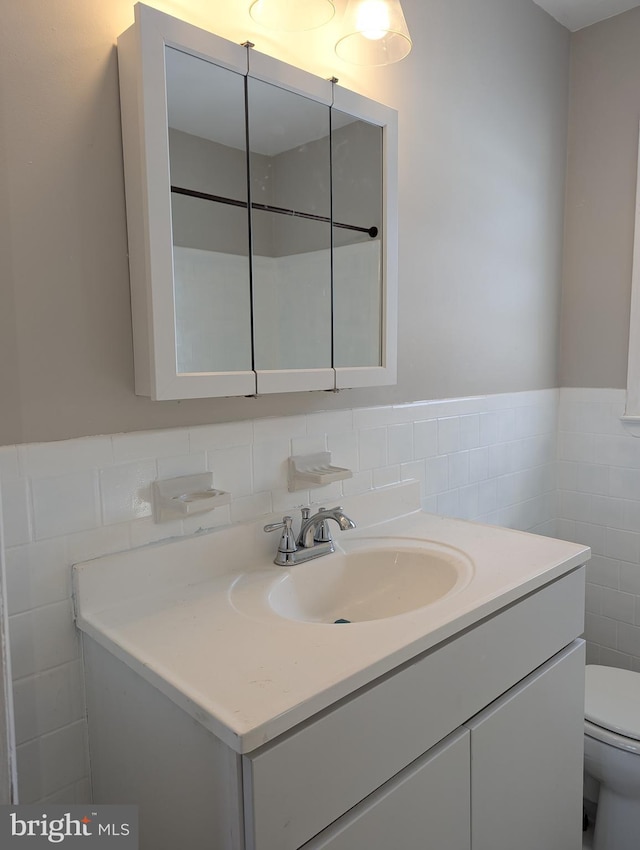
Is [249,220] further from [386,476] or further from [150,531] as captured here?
[386,476]

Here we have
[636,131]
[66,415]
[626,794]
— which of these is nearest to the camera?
[66,415]

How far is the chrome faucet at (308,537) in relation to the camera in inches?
52.6

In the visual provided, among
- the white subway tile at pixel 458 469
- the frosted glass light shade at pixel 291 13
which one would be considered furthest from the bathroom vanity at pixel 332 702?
the frosted glass light shade at pixel 291 13

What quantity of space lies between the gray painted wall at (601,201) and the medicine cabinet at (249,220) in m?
1.13

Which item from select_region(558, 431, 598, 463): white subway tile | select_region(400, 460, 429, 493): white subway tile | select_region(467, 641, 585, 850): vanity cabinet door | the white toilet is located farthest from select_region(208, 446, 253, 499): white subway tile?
select_region(558, 431, 598, 463): white subway tile

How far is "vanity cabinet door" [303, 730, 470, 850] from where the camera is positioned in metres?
0.89

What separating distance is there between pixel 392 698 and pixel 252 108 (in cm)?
113

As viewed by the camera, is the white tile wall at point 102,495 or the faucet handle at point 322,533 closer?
the white tile wall at point 102,495

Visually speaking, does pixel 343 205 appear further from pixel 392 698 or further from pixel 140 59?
pixel 392 698

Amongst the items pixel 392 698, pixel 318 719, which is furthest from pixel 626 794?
pixel 318 719

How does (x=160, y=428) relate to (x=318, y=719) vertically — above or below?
above

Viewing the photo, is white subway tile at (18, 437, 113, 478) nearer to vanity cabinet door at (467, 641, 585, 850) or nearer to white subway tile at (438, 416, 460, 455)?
vanity cabinet door at (467, 641, 585, 850)

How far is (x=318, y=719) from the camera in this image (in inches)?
32.7

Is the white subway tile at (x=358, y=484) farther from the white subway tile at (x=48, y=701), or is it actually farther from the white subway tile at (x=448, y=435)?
the white subway tile at (x=48, y=701)
